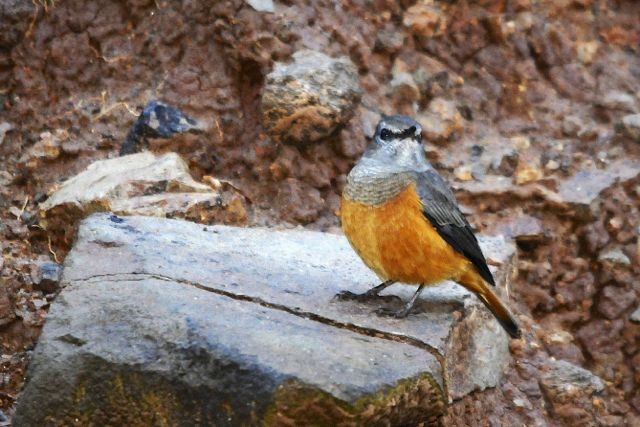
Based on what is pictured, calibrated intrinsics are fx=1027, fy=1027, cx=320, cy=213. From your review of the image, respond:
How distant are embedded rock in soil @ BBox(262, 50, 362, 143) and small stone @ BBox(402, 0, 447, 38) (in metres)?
0.86

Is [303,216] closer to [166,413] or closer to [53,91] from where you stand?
[53,91]

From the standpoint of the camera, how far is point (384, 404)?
3.94 m

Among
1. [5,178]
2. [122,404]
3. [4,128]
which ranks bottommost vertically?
[5,178]

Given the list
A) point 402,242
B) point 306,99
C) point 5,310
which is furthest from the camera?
point 306,99

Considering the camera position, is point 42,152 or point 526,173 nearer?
point 42,152

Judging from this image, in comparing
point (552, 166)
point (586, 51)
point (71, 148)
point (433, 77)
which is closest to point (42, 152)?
point (71, 148)

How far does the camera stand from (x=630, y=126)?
716 centimetres

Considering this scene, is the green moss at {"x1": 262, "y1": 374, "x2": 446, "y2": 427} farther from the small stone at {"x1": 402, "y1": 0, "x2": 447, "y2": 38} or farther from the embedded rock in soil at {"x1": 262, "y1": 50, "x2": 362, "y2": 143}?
the small stone at {"x1": 402, "y1": 0, "x2": 447, "y2": 38}

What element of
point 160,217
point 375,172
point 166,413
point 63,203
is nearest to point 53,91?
point 63,203

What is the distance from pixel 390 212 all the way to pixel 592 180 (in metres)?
2.40

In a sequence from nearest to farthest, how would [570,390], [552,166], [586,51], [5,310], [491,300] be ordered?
[491,300] < [5,310] < [570,390] < [552,166] < [586,51]

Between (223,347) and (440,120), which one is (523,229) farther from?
(223,347)

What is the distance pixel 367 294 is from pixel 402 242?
1.27ft

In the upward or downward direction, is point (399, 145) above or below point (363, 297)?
above
